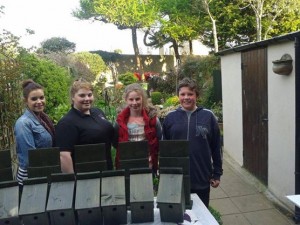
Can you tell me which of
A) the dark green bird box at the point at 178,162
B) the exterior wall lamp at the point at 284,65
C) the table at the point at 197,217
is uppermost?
the exterior wall lamp at the point at 284,65

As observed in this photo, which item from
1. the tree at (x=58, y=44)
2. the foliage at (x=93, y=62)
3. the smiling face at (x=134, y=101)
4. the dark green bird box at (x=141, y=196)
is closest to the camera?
the dark green bird box at (x=141, y=196)

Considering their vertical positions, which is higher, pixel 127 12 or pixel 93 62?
pixel 127 12

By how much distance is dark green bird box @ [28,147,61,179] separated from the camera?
1.70 meters

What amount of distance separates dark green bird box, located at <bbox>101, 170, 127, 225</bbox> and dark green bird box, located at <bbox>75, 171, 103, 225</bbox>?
3cm

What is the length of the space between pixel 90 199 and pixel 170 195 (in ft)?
1.29

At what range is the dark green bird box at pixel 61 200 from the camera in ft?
4.85

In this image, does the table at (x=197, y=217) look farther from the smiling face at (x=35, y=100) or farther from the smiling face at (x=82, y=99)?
the smiling face at (x=35, y=100)

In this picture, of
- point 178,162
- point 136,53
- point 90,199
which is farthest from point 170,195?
point 136,53

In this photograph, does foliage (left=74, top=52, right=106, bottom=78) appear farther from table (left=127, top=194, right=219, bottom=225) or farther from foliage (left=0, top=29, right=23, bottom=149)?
table (left=127, top=194, right=219, bottom=225)

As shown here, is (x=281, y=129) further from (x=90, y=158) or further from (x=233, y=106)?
(x=90, y=158)

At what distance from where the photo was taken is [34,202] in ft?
4.91

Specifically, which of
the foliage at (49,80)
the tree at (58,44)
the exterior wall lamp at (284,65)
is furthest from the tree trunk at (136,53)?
the exterior wall lamp at (284,65)

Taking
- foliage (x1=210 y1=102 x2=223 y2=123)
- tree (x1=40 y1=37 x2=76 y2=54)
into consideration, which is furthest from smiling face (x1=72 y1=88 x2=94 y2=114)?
tree (x1=40 y1=37 x2=76 y2=54)

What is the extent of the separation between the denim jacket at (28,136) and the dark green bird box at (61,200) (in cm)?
117
